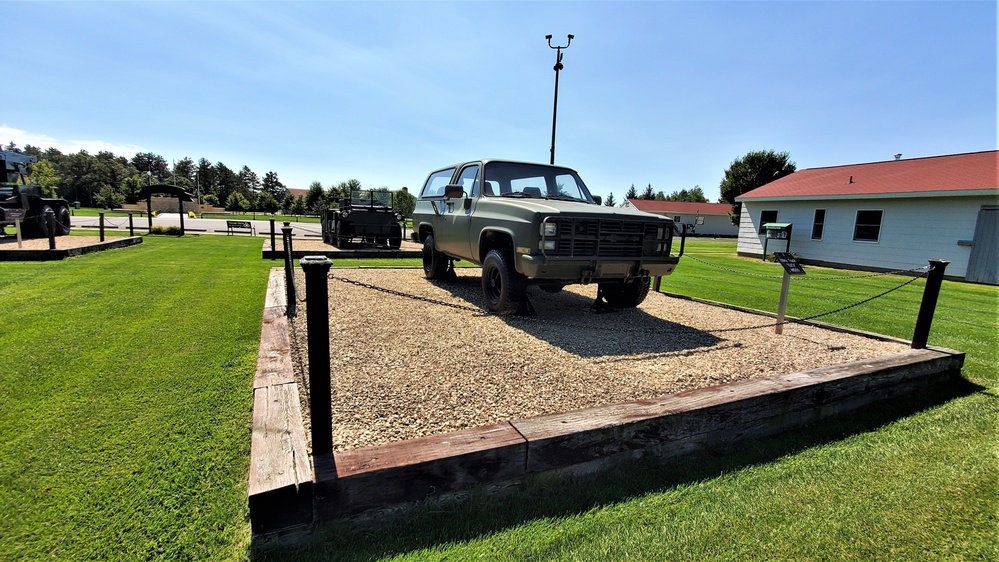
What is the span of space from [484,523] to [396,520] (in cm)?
39

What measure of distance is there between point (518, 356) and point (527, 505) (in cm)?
187

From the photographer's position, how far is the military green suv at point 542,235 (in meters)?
4.62

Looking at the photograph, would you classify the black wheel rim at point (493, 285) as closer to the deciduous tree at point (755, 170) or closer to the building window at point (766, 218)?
the building window at point (766, 218)

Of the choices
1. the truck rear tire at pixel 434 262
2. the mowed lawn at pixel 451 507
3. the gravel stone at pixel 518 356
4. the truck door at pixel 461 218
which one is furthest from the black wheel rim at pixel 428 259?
the mowed lawn at pixel 451 507

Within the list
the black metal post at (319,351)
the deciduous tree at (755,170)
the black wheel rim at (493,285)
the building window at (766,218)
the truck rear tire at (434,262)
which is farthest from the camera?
the deciduous tree at (755,170)

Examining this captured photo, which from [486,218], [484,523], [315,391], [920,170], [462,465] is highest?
[920,170]

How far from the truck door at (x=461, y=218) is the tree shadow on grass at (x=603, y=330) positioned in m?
0.78

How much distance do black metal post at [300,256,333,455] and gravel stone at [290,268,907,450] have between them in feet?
1.22

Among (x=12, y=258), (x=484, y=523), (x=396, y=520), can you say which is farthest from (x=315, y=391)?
(x=12, y=258)

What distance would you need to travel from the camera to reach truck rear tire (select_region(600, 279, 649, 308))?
19.1ft

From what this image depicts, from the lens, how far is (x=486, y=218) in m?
5.56

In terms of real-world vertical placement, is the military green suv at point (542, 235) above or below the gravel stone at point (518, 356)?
above

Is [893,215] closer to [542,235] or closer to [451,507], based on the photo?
[542,235]

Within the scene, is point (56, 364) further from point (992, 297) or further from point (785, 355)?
point (992, 297)
